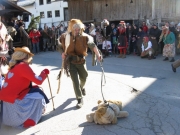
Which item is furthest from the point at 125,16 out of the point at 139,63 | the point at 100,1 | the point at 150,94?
the point at 150,94

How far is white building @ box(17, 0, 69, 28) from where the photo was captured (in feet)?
103

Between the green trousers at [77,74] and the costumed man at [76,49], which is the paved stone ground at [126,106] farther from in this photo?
the costumed man at [76,49]

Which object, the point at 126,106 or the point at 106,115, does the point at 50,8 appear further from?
the point at 106,115

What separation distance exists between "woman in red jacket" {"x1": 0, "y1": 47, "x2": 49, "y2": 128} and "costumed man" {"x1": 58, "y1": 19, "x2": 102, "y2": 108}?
866 mm

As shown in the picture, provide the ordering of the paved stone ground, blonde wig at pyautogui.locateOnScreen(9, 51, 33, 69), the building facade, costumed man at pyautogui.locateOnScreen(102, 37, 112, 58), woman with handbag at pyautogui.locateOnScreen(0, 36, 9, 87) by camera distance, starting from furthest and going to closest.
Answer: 1. the building facade
2. costumed man at pyautogui.locateOnScreen(102, 37, 112, 58)
3. woman with handbag at pyautogui.locateOnScreen(0, 36, 9, 87)
4. blonde wig at pyautogui.locateOnScreen(9, 51, 33, 69)
5. the paved stone ground

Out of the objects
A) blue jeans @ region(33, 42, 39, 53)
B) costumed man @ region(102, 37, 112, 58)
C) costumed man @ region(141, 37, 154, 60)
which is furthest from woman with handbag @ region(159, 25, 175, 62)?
blue jeans @ region(33, 42, 39, 53)

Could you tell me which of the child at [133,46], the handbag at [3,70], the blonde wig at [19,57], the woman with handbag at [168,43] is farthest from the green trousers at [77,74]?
the child at [133,46]

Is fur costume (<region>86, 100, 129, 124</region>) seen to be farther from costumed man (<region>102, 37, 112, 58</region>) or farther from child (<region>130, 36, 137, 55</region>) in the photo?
child (<region>130, 36, 137, 55</region>)

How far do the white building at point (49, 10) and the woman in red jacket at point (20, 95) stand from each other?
27360 mm

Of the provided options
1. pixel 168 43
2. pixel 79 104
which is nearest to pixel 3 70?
pixel 79 104

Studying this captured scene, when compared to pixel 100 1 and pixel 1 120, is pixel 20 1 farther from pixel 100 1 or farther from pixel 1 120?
pixel 1 120

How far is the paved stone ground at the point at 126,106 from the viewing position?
3.81m

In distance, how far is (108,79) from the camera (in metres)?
7.16

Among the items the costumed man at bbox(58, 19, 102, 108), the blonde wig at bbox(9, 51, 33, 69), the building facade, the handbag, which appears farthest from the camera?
the building facade
